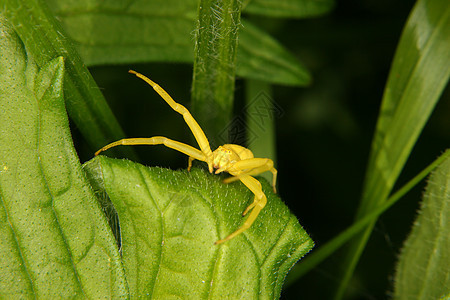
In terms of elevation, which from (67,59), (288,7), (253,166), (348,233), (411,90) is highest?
(288,7)

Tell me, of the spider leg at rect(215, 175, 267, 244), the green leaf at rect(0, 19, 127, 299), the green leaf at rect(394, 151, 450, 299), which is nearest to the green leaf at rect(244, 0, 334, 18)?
the spider leg at rect(215, 175, 267, 244)

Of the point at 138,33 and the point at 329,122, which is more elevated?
the point at 138,33

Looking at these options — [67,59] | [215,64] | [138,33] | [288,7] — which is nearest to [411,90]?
[288,7]

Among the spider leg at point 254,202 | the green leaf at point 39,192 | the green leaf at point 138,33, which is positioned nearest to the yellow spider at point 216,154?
the spider leg at point 254,202

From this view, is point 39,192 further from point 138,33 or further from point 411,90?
point 411,90

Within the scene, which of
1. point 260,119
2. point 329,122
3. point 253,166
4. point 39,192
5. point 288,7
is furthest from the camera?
point 329,122

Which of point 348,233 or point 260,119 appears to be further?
point 260,119

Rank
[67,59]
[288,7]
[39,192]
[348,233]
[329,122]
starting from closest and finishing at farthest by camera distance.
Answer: [39,192], [67,59], [348,233], [288,7], [329,122]
